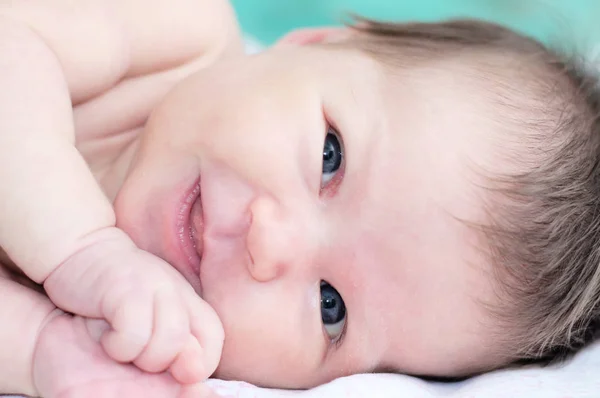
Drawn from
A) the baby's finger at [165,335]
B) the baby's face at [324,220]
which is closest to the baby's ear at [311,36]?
the baby's face at [324,220]

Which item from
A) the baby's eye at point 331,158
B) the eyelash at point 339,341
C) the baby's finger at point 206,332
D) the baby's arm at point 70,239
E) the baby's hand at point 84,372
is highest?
the baby's eye at point 331,158

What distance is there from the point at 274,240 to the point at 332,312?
7.1 inches

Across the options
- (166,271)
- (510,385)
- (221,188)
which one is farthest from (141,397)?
(510,385)

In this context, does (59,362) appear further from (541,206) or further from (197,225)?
(541,206)

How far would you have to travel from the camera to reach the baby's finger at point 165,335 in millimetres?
927

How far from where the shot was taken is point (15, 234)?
3.14 ft

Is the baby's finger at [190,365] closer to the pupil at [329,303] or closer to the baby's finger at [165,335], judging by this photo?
the baby's finger at [165,335]

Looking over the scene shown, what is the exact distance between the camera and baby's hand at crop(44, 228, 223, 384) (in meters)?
0.92

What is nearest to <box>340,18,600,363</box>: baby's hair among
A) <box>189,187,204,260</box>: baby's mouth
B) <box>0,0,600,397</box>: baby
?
<box>0,0,600,397</box>: baby

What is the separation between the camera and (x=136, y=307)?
917 mm

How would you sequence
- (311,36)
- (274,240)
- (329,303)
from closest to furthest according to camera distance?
(274,240), (329,303), (311,36)

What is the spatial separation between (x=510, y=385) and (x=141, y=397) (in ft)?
1.77

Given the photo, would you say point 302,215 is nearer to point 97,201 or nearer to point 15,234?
point 97,201

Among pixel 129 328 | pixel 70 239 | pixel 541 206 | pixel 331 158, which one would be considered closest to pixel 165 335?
pixel 129 328
